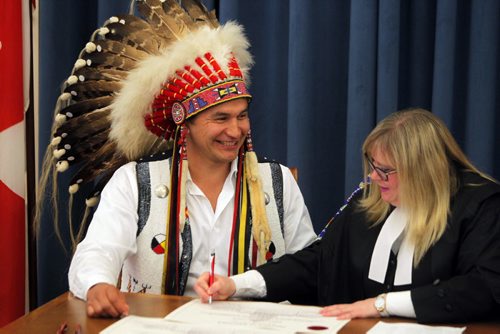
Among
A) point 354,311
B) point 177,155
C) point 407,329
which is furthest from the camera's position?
point 177,155

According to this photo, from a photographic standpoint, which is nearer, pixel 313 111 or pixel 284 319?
pixel 284 319

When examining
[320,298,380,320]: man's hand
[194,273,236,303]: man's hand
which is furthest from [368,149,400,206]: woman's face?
[194,273,236,303]: man's hand

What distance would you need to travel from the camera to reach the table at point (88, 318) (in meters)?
1.72

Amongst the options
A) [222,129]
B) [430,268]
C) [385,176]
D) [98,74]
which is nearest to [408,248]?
[430,268]

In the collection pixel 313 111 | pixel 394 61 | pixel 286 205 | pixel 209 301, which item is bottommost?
pixel 209 301

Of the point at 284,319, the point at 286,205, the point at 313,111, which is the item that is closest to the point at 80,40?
the point at 313,111

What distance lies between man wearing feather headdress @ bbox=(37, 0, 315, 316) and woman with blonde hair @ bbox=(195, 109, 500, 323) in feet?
1.24

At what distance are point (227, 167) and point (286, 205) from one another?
9.8 inches

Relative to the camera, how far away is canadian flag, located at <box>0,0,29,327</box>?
3406 mm

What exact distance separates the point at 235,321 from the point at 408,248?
58 centimetres

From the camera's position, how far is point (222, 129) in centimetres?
252

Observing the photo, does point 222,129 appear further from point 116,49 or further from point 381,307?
point 381,307

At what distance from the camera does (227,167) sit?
268 cm

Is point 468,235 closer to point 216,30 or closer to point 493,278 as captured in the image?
point 493,278
